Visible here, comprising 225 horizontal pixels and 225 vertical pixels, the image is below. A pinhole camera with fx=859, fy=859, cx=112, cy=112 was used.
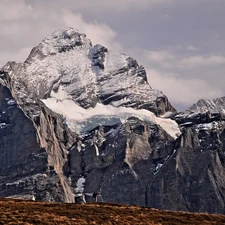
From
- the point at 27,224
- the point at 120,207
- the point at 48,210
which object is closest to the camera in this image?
the point at 27,224

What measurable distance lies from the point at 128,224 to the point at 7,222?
540 inches

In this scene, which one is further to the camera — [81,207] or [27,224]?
[81,207]

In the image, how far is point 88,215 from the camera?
A: 10038 cm

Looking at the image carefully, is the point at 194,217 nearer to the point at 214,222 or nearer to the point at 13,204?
the point at 214,222

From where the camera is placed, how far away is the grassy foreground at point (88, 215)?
310 feet

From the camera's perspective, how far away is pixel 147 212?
352 ft

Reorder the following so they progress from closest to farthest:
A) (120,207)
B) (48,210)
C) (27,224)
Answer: (27,224) → (48,210) → (120,207)

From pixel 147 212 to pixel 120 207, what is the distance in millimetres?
4421

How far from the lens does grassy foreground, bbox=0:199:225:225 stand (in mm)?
94438

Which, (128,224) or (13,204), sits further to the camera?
(13,204)

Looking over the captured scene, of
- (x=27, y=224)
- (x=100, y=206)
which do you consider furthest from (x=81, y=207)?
(x=27, y=224)

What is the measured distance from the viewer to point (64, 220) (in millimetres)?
94562

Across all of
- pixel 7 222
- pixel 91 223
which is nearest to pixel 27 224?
pixel 7 222

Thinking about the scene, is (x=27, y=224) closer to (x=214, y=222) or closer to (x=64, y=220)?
(x=64, y=220)
